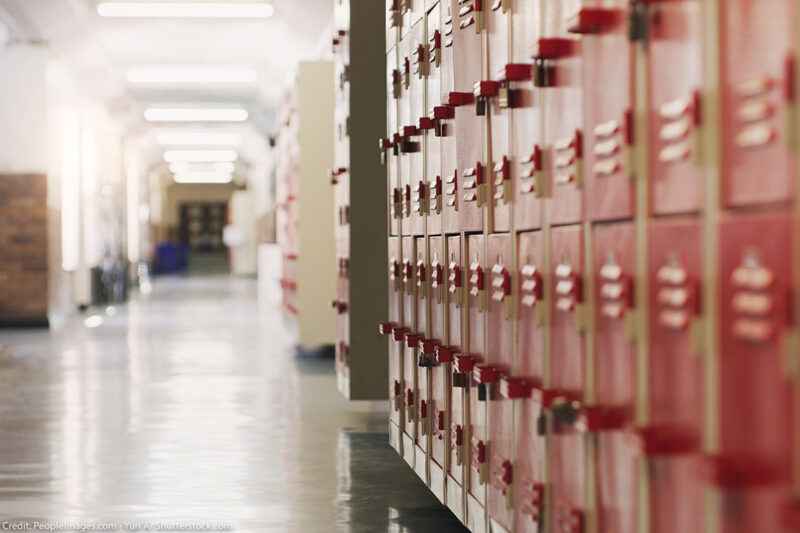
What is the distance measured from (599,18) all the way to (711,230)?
667 mm

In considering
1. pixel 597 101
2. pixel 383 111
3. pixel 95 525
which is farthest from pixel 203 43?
pixel 597 101

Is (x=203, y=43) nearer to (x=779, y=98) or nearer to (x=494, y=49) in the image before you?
(x=494, y=49)

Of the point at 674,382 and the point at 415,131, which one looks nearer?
the point at 674,382

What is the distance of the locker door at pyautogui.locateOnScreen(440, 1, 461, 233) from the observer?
419 cm

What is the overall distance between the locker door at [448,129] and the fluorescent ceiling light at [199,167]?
31.3 metres

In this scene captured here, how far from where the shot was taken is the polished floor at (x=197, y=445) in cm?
495

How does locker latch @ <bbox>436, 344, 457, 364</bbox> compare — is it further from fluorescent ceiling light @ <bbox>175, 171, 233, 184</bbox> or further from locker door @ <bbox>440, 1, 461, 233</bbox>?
fluorescent ceiling light @ <bbox>175, 171, 233, 184</bbox>

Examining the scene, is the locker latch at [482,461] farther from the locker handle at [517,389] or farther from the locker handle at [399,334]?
the locker handle at [399,334]

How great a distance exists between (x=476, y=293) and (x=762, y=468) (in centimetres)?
194

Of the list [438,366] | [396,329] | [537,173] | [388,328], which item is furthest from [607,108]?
[388,328]

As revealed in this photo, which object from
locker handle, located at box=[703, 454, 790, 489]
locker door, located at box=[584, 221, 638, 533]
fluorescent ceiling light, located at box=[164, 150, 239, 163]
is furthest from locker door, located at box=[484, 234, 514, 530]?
fluorescent ceiling light, located at box=[164, 150, 239, 163]

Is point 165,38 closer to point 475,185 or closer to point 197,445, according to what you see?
point 197,445

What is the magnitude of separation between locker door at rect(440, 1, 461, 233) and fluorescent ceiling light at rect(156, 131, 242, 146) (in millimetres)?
21806

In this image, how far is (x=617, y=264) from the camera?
8.23ft
